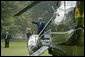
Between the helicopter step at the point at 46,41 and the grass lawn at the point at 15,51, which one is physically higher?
the helicopter step at the point at 46,41

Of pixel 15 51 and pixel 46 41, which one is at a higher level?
pixel 46 41

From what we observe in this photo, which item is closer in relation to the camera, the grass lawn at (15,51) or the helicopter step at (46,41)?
the grass lawn at (15,51)

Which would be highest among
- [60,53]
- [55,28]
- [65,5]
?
[65,5]

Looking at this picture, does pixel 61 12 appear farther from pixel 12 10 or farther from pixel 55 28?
pixel 12 10

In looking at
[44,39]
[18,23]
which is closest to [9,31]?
[18,23]

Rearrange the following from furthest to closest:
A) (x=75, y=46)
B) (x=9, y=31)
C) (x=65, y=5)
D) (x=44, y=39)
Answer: (x=9, y=31)
(x=44, y=39)
(x=65, y=5)
(x=75, y=46)

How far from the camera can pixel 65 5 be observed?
10.0 meters

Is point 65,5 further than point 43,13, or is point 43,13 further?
point 43,13

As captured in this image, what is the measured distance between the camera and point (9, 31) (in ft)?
53.4

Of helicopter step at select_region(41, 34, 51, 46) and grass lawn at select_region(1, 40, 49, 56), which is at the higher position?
helicopter step at select_region(41, 34, 51, 46)

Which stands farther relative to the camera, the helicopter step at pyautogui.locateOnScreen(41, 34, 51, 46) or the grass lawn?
the helicopter step at pyautogui.locateOnScreen(41, 34, 51, 46)

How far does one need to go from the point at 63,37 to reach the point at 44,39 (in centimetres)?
286

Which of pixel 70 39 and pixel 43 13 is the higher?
pixel 43 13

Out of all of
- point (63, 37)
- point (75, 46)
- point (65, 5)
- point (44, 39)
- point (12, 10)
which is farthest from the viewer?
point (12, 10)
